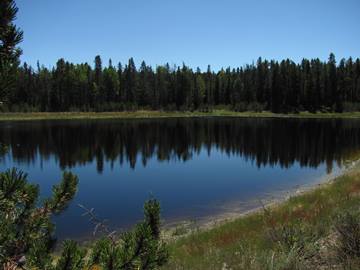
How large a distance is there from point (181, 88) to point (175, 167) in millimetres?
116114

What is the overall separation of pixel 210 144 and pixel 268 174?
23.2 metres

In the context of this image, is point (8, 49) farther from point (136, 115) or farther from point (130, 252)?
point (136, 115)

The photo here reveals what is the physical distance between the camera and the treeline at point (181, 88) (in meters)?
143

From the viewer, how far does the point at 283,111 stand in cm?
14600

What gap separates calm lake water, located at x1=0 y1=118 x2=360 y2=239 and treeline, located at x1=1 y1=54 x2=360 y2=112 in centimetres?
7700

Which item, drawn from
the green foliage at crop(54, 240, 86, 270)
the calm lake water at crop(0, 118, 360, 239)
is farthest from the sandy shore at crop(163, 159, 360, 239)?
the green foliage at crop(54, 240, 86, 270)

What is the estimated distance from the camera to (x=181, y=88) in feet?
509

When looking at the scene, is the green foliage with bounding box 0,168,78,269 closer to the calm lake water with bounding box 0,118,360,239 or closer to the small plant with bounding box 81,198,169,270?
the small plant with bounding box 81,198,169,270

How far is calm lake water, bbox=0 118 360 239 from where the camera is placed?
2578cm

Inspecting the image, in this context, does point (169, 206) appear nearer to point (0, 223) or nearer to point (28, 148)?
point (0, 223)

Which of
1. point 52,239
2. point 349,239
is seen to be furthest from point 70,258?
point 349,239

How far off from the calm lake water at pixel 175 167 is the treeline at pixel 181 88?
7700 centimetres

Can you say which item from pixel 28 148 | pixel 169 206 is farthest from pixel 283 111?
pixel 169 206

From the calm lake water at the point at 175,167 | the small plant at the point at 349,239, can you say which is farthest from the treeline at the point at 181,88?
the small plant at the point at 349,239
